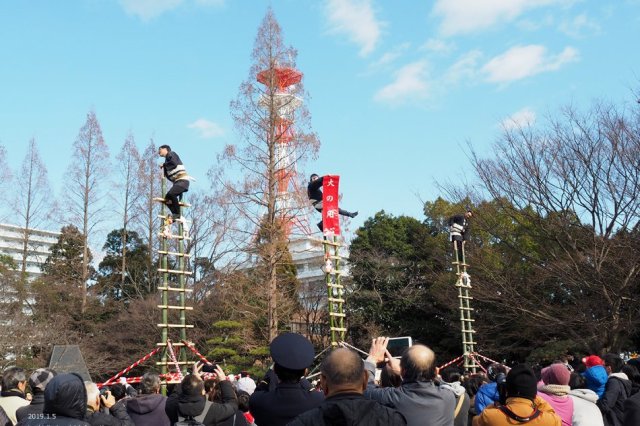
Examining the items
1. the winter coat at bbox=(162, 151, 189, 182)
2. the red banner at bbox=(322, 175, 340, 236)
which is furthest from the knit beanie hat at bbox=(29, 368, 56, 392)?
the red banner at bbox=(322, 175, 340, 236)

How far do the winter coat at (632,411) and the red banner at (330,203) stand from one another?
29.3 ft

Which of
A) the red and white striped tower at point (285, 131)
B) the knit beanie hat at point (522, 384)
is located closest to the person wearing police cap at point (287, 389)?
the knit beanie hat at point (522, 384)

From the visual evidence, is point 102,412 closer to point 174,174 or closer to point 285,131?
point 174,174

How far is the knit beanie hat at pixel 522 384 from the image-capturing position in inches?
132

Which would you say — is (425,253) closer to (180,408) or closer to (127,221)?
(127,221)

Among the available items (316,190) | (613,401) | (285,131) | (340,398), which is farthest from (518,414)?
(285,131)

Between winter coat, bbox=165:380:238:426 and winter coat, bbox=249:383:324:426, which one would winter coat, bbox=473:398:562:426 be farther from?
winter coat, bbox=165:380:238:426

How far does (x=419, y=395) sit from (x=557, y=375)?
145 cm

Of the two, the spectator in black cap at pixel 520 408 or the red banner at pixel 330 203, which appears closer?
the spectator in black cap at pixel 520 408

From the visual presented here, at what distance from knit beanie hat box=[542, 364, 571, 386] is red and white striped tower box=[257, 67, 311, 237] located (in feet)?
46.1

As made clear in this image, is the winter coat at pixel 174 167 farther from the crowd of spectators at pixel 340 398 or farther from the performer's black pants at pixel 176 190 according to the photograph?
the crowd of spectators at pixel 340 398

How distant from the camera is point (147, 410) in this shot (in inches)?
194

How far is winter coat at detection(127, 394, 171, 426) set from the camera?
4910mm

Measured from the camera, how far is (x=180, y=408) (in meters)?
4.20
